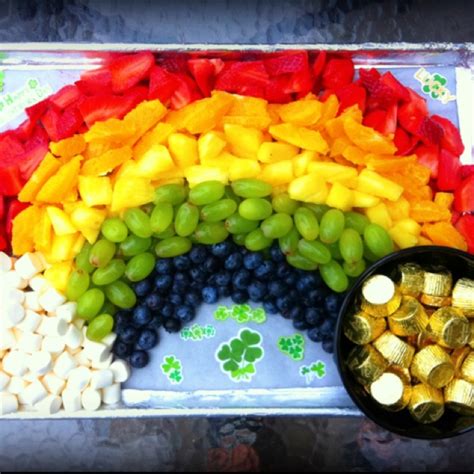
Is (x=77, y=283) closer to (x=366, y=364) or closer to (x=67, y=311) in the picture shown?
(x=67, y=311)

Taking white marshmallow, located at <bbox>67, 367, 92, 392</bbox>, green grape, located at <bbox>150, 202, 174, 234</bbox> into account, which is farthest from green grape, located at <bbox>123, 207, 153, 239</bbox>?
white marshmallow, located at <bbox>67, 367, 92, 392</bbox>

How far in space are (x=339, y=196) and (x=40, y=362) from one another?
2.28ft

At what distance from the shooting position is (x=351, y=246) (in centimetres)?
123

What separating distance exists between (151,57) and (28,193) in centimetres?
41

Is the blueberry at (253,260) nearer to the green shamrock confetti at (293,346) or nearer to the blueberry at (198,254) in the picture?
the blueberry at (198,254)

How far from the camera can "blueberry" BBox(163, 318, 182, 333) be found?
4.49ft

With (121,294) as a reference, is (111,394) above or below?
below

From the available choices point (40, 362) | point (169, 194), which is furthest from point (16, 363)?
point (169, 194)

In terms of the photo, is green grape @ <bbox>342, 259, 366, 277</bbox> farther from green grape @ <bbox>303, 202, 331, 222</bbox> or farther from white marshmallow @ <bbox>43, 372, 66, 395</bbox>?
white marshmallow @ <bbox>43, 372, 66, 395</bbox>

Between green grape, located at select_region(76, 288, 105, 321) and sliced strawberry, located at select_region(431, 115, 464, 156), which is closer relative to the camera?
green grape, located at select_region(76, 288, 105, 321)

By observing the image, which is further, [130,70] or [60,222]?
[130,70]

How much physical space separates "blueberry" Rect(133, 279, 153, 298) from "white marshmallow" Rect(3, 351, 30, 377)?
26cm

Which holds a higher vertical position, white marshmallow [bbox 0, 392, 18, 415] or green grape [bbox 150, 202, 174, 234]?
green grape [bbox 150, 202, 174, 234]

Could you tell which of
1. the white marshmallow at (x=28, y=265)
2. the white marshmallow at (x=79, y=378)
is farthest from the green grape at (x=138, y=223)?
the white marshmallow at (x=79, y=378)
